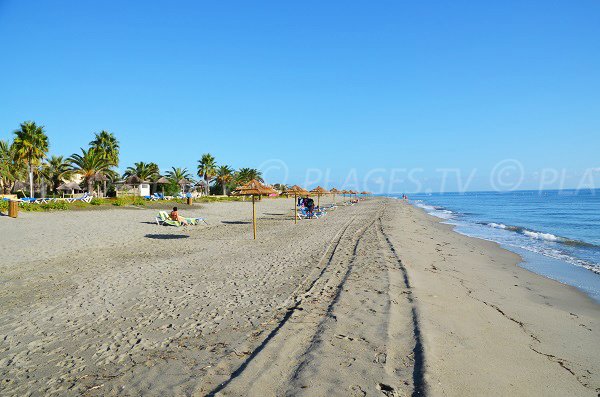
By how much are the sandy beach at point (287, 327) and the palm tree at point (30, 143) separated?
31318mm

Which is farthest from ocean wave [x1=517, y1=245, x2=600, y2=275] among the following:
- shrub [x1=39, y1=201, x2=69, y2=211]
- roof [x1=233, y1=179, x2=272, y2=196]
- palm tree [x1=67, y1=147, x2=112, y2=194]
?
palm tree [x1=67, y1=147, x2=112, y2=194]

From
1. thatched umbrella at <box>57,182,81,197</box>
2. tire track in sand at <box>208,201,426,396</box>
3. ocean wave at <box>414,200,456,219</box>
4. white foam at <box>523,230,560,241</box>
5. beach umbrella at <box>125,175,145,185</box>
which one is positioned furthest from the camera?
beach umbrella at <box>125,175,145,185</box>

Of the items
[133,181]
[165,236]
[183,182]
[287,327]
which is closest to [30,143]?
[133,181]

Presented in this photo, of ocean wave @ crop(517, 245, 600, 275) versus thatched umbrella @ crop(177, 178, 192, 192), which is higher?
thatched umbrella @ crop(177, 178, 192, 192)

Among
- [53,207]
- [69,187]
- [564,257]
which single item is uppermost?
[69,187]

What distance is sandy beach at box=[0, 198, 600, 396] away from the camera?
11.0ft

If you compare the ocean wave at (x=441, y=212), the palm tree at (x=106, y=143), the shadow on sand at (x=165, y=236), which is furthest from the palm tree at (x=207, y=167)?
the shadow on sand at (x=165, y=236)

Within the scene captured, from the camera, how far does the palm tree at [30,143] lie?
34562mm

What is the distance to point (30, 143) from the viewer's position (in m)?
34.8

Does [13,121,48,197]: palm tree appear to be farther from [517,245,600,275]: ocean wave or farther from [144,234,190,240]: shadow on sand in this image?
[517,245,600,275]: ocean wave

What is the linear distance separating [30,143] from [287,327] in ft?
131

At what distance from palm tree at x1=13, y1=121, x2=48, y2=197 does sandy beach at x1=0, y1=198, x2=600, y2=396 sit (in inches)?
1233

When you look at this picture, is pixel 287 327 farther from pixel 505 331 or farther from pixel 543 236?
pixel 543 236

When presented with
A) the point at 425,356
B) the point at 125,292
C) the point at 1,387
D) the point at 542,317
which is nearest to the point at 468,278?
the point at 542,317
